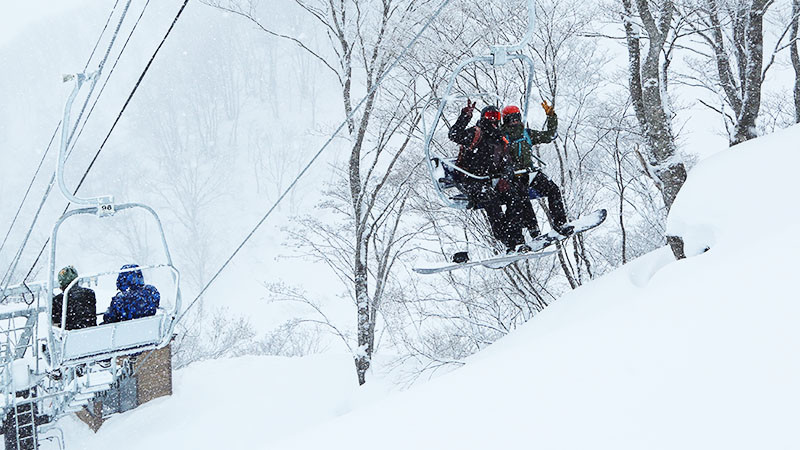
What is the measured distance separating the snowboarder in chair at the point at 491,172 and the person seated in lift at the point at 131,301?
3818 mm

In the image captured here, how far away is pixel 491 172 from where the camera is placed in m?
5.70

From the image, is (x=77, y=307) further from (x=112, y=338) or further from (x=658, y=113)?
(x=658, y=113)

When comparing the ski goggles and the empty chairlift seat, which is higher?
the ski goggles

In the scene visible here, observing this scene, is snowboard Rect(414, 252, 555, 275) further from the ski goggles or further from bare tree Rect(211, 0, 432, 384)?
bare tree Rect(211, 0, 432, 384)

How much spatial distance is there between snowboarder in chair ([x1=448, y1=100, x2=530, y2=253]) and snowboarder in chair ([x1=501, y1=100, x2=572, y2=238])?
0.20 feet

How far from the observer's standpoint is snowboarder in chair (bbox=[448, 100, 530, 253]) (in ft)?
18.5

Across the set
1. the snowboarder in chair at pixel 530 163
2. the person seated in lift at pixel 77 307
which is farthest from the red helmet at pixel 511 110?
the person seated in lift at pixel 77 307

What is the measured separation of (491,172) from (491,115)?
0.59m

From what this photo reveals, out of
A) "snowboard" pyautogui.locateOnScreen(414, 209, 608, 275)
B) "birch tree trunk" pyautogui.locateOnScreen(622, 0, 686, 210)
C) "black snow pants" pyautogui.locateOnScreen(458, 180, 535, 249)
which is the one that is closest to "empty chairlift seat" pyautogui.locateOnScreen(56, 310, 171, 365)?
"snowboard" pyautogui.locateOnScreen(414, 209, 608, 275)

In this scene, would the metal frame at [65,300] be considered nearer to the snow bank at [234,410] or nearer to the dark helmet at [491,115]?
the dark helmet at [491,115]

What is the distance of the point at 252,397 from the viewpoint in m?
14.3

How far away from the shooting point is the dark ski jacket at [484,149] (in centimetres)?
563

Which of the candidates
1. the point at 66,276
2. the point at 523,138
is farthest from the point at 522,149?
the point at 66,276

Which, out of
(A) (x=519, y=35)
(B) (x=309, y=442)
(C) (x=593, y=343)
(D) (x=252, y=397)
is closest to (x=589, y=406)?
(C) (x=593, y=343)
